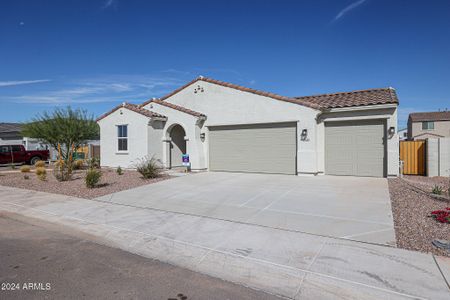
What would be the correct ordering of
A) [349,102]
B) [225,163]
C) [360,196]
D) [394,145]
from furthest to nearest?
[225,163], [349,102], [394,145], [360,196]

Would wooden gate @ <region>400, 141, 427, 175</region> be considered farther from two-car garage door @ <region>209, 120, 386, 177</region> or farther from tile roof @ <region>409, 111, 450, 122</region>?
tile roof @ <region>409, 111, 450, 122</region>

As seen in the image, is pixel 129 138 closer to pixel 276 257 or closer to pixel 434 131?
pixel 276 257

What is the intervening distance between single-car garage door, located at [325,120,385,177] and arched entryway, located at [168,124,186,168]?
373 inches

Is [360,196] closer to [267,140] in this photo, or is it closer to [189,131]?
[267,140]

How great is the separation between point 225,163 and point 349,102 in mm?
7257

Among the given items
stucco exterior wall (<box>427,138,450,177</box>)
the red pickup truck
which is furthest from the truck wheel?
stucco exterior wall (<box>427,138,450,177</box>)

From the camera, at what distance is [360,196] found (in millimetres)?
8766

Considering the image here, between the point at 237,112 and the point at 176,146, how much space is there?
5421 mm

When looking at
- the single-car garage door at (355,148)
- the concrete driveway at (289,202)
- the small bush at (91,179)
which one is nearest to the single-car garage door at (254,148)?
the single-car garage door at (355,148)

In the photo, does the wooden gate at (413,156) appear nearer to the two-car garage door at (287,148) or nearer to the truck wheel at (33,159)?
the two-car garage door at (287,148)

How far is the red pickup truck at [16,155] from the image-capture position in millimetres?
22719

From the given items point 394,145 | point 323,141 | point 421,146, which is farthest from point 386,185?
point 421,146

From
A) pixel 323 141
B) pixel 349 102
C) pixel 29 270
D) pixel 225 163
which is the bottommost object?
pixel 29 270

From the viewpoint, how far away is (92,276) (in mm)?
4082
